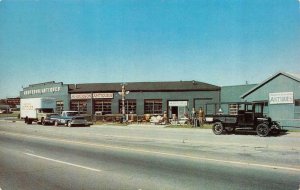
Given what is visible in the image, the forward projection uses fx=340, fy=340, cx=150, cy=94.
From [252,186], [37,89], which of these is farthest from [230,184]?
[37,89]

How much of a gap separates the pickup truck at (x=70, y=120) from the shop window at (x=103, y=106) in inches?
528

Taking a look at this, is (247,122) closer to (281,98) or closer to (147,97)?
(281,98)

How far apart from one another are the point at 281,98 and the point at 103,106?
106 feet

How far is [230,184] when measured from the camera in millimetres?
8086

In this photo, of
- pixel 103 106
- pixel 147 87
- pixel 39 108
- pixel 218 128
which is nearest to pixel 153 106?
pixel 147 87

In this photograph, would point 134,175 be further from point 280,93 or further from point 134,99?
point 134,99

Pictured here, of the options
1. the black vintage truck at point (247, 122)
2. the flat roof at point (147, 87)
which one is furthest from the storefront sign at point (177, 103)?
the black vintage truck at point (247, 122)

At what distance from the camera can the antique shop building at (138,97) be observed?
49.5 m

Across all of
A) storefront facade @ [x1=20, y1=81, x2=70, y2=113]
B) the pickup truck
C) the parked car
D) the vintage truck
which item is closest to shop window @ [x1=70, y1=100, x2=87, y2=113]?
storefront facade @ [x1=20, y1=81, x2=70, y2=113]

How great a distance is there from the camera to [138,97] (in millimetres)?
53000

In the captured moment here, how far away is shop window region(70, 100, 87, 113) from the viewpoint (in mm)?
56644

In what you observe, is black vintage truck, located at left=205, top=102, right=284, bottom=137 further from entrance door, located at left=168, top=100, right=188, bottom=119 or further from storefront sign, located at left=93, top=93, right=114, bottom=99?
storefront sign, located at left=93, top=93, right=114, bottom=99

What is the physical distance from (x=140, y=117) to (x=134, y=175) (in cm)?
3738

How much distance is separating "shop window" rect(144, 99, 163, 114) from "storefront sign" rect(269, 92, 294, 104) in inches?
943
